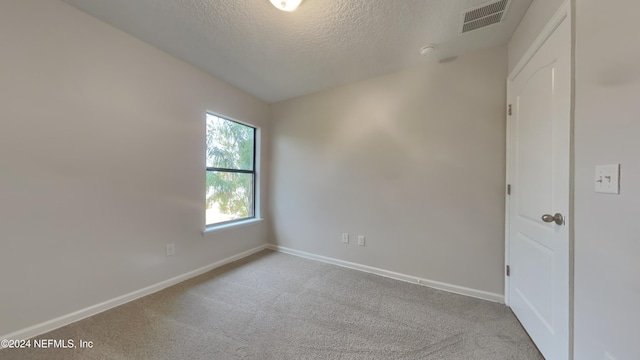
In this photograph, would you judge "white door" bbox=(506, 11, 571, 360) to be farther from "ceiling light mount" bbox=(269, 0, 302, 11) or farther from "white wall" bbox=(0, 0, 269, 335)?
"white wall" bbox=(0, 0, 269, 335)

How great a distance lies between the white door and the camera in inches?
46.8

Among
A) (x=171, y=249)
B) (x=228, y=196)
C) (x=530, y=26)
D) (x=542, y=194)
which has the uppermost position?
(x=530, y=26)

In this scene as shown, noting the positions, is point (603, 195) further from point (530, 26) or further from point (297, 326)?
point (297, 326)

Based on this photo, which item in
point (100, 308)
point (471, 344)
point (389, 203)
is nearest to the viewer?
point (471, 344)

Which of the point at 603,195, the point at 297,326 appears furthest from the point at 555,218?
the point at 297,326

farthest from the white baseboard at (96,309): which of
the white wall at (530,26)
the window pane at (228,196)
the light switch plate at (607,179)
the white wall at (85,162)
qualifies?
the white wall at (530,26)

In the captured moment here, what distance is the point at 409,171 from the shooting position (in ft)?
7.96

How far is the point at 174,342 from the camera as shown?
147cm

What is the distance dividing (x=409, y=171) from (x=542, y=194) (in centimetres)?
113

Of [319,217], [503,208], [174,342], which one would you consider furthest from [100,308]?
[503,208]

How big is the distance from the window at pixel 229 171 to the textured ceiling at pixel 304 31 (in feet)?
2.59

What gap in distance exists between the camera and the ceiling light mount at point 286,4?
1527 mm

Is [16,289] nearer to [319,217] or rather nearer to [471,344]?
[319,217]

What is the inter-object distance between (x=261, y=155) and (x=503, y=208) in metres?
3.08
